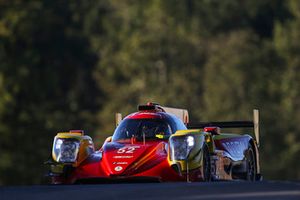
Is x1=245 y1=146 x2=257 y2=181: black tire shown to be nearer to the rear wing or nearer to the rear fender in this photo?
the rear wing

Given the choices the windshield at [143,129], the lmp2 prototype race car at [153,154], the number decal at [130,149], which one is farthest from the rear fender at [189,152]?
the windshield at [143,129]

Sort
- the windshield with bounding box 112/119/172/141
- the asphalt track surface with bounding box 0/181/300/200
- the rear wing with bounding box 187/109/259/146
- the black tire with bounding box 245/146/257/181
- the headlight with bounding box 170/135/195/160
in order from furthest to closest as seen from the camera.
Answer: the rear wing with bounding box 187/109/259/146 → the black tire with bounding box 245/146/257/181 → the windshield with bounding box 112/119/172/141 → the headlight with bounding box 170/135/195/160 → the asphalt track surface with bounding box 0/181/300/200

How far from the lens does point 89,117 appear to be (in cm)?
7725

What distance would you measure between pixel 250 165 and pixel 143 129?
262cm

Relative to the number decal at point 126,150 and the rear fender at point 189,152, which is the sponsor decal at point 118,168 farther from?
the rear fender at point 189,152

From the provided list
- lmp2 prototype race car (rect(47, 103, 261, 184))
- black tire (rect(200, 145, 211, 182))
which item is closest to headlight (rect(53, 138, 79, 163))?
lmp2 prototype race car (rect(47, 103, 261, 184))

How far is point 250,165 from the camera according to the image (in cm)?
2152

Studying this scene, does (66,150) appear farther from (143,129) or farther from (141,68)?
(141,68)

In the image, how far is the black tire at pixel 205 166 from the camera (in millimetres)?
18578

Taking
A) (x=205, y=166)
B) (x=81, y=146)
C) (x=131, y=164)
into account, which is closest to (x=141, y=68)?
(x=81, y=146)

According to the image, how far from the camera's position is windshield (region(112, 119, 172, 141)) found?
19562mm

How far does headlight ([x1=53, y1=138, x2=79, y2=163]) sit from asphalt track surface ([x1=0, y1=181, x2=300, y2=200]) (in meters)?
4.55

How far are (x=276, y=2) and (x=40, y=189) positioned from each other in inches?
2862

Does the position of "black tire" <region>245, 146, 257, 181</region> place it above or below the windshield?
below
